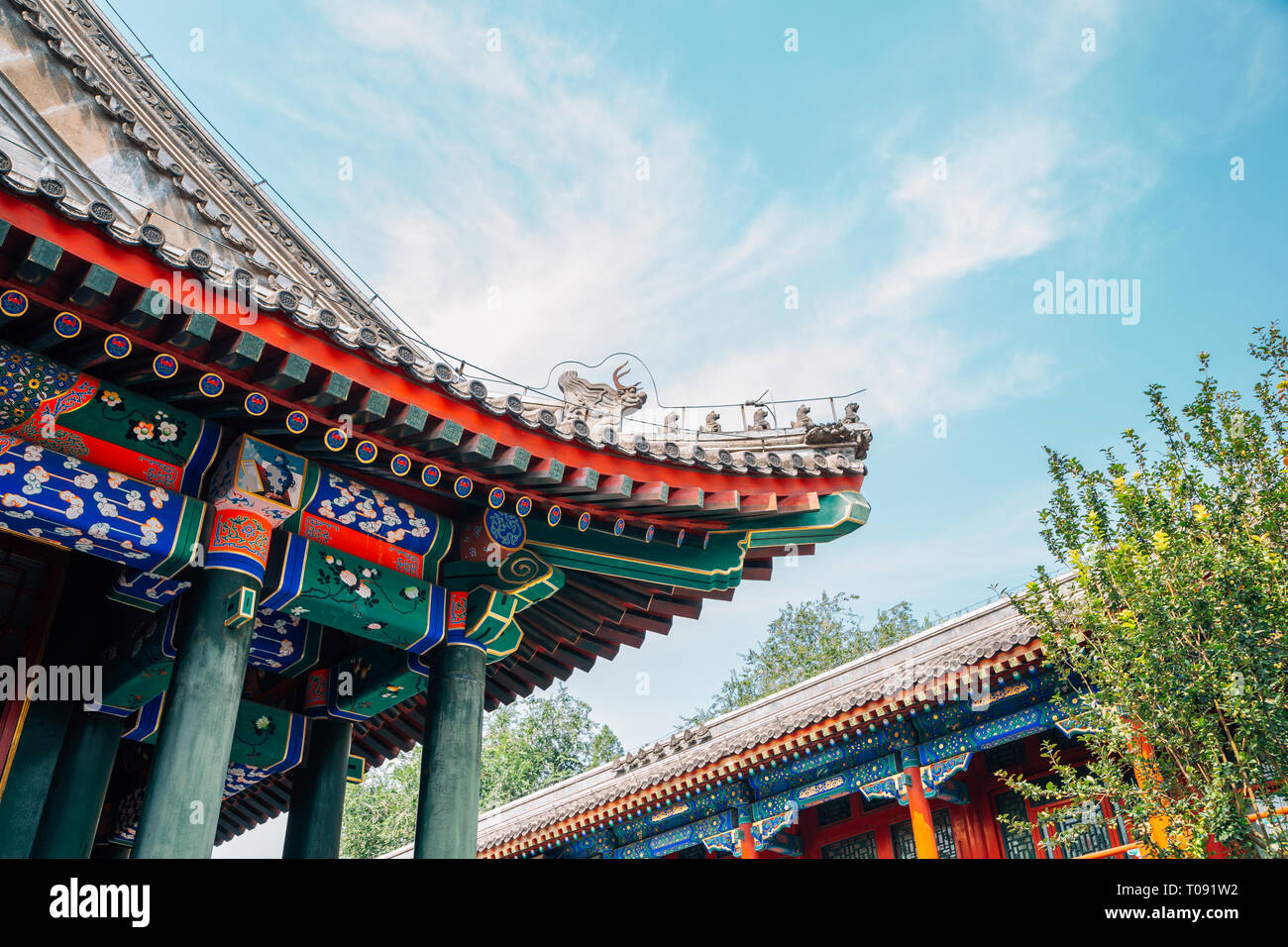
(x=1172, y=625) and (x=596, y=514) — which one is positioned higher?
(x=596, y=514)

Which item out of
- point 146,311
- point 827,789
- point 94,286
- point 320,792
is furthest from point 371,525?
point 827,789

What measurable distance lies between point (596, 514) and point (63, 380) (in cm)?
301

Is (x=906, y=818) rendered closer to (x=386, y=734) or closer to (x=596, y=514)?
(x=386, y=734)

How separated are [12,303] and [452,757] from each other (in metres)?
3.26

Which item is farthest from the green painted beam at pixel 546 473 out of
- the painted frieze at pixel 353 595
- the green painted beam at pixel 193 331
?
the green painted beam at pixel 193 331

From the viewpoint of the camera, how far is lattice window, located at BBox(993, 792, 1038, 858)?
11523 mm

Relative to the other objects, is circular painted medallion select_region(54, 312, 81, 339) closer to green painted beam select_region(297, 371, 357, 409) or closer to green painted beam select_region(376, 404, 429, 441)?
green painted beam select_region(297, 371, 357, 409)

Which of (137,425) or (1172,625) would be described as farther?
(1172,625)

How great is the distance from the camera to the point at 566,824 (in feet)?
44.0

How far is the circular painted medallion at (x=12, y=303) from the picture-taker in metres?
4.25

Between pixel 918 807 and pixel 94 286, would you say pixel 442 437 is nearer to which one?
pixel 94 286
